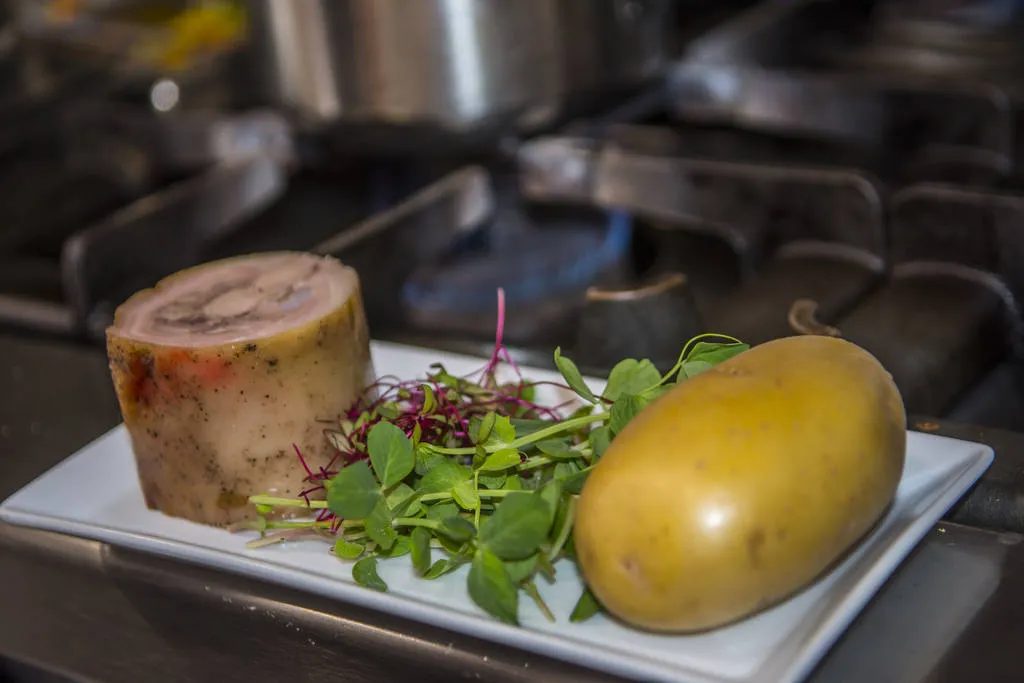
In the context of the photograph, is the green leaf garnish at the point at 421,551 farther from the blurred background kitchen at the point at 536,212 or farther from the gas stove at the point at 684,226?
the gas stove at the point at 684,226

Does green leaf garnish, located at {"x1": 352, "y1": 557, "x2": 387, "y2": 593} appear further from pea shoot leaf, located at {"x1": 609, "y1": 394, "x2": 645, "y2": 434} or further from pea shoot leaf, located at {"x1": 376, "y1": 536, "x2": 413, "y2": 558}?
pea shoot leaf, located at {"x1": 609, "y1": 394, "x2": 645, "y2": 434}

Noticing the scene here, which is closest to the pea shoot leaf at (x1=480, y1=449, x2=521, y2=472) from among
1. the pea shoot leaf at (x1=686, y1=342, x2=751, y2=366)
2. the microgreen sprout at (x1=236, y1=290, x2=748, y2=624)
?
the microgreen sprout at (x1=236, y1=290, x2=748, y2=624)

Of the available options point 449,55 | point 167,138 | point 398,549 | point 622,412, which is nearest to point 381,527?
point 398,549

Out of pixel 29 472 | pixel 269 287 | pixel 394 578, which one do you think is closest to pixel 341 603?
pixel 394 578

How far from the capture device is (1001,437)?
23.2 inches

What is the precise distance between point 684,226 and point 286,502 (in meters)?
0.49

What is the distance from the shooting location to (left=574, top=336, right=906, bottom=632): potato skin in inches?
16.8

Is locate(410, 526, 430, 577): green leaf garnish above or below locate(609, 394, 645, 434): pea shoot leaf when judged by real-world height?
below

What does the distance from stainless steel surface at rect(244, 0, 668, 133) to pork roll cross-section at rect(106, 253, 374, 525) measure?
0.36 metres

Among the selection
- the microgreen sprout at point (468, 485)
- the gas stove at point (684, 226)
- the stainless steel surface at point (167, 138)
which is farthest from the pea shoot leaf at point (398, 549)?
the stainless steel surface at point (167, 138)

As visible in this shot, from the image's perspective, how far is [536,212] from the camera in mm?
1037

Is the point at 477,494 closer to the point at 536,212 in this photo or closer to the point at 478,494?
the point at 478,494

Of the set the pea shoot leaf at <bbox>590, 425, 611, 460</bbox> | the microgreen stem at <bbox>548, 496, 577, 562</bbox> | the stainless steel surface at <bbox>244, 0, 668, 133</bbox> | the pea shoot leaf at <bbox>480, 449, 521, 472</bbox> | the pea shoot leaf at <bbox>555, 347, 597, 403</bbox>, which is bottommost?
the microgreen stem at <bbox>548, 496, 577, 562</bbox>

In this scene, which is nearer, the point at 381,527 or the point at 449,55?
the point at 381,527
